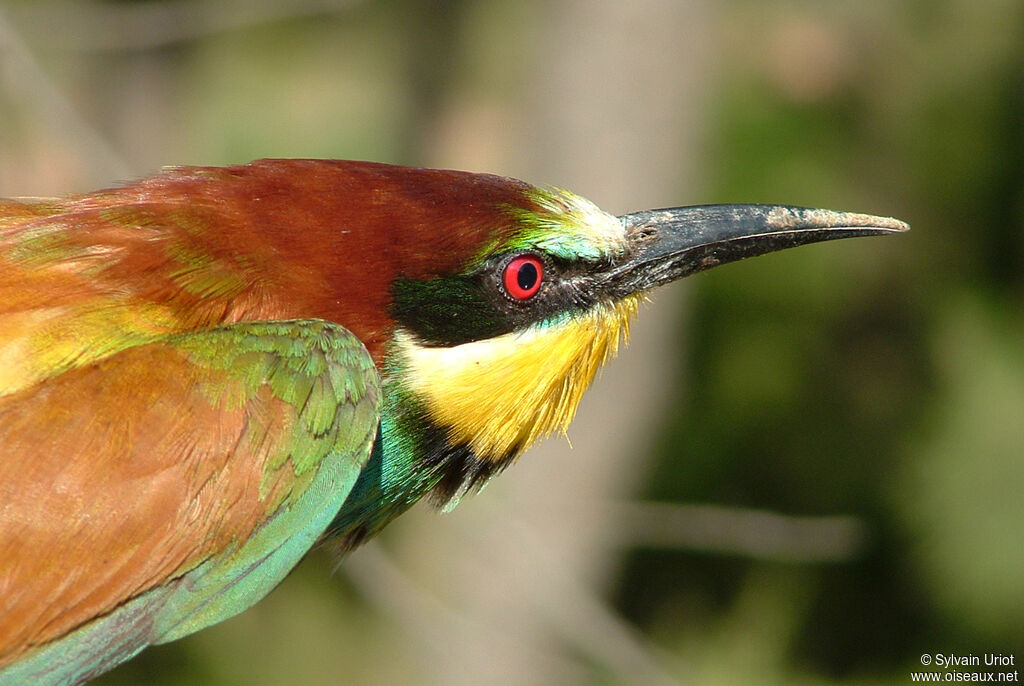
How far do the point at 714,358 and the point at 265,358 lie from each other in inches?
193

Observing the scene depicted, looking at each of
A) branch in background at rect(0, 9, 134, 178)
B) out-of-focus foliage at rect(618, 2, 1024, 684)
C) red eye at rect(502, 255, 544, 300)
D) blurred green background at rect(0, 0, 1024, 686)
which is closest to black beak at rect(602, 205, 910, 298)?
red eye at rect(502, 255, 544, 300)

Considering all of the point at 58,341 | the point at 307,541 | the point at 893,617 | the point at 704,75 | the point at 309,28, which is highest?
the point at 309,28

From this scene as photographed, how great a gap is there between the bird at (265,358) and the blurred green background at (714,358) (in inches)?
38.8

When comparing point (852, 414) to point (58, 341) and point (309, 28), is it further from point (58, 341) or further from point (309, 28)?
point (309, 28)

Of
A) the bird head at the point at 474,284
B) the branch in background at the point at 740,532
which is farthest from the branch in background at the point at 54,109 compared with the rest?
the branch in background at the point at 740,532

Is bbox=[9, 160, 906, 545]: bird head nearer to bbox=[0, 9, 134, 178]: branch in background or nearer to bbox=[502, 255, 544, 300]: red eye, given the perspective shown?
bbox=[502, 255, 544, 300]: red eye

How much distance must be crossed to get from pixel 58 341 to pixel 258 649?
3.30 metres

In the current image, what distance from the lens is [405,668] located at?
5.37 metres

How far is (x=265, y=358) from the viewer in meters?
1.96

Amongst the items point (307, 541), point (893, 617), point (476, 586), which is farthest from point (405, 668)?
point (307, 541)

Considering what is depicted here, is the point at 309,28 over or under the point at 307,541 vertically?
over

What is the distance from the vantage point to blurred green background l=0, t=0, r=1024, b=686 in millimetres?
4566

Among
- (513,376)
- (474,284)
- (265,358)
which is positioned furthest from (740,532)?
(265,358)

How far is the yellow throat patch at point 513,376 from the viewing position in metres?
2.16
